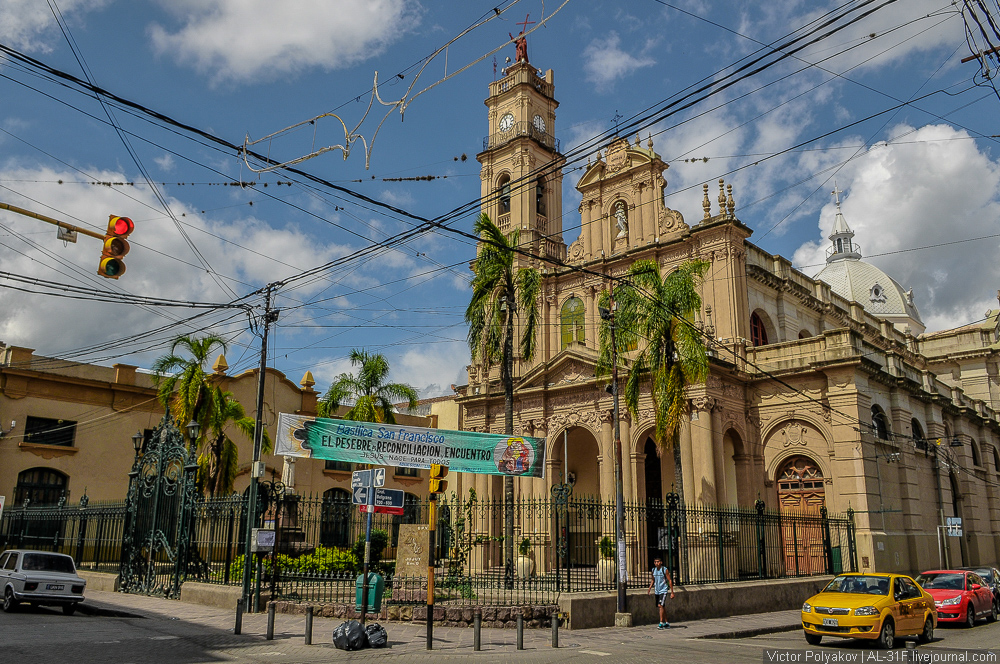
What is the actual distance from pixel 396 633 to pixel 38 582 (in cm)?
903

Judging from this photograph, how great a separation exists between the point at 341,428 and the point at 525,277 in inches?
403

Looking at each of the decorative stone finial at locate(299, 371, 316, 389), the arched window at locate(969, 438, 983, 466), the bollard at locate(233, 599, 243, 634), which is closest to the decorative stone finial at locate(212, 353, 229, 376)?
the decorative stone finial at locate(299, 371, 316, 389)

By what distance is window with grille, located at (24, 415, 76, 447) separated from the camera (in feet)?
113

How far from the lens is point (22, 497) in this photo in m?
33.7

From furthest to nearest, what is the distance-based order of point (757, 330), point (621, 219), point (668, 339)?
point (621, 219), point (757, 330), point (668, 339)

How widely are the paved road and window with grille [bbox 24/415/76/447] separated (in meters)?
18.3

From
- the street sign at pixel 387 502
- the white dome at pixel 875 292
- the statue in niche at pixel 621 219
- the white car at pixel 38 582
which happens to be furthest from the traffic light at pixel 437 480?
the white dome at pixel 875 292

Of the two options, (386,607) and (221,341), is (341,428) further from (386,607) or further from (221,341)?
(221,341)

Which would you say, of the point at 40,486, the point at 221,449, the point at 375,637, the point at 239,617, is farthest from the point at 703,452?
the point at 40,486

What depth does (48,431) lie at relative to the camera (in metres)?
34.8

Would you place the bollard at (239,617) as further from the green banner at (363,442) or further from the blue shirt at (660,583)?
the blue shirt at (660,583)

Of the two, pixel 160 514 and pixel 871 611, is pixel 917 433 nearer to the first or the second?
pixel 871 611

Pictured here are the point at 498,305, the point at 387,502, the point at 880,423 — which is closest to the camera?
the point at 387,502

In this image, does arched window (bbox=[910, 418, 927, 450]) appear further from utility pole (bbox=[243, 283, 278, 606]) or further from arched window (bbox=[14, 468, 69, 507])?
arched window (bbox=[14, 468, 69, 507])
